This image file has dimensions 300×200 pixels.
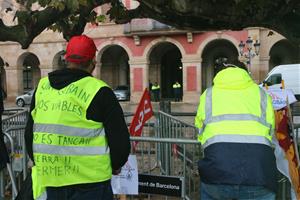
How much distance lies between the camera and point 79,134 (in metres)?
3.26

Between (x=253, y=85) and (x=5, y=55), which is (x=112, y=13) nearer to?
(x=253, y=85)

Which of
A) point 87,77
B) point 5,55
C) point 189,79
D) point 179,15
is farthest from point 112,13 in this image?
point 5,55

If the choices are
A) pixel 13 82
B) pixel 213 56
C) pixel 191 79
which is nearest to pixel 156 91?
pixel 191 79

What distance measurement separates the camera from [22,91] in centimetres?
4316

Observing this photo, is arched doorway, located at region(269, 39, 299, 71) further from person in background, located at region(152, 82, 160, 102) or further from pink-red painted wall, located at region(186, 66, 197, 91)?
person in background, located at region(152, 82, 160, 102)

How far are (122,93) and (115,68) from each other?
4728 millimetres

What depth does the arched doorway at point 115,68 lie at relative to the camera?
42.4 metres

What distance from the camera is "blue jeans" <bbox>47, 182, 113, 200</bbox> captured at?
3283 mm

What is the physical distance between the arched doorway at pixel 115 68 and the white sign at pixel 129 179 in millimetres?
37689

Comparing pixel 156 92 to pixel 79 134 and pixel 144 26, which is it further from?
pixel 79 134

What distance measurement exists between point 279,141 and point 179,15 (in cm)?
314

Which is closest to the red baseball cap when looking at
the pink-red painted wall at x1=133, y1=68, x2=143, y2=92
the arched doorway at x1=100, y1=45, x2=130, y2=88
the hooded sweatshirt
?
the hooded sweatshirt

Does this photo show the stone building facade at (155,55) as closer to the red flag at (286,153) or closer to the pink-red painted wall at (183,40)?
the pink-red painted wall at (183,40)

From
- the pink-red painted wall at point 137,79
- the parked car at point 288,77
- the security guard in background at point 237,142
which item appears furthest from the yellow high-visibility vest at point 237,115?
the pink-red painted wall at point 137,79
